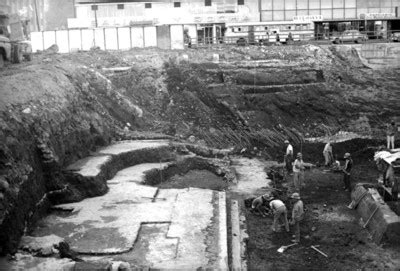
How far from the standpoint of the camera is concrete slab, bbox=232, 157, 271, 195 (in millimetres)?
18062

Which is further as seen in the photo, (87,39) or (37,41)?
(37,41)

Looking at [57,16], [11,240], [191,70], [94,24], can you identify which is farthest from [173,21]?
[11,240]

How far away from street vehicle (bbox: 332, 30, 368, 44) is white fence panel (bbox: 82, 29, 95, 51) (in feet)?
50.9

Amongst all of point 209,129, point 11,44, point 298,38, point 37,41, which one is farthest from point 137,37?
point 298,38

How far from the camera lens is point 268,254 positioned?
41.9ft

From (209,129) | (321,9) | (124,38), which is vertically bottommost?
(209,129)

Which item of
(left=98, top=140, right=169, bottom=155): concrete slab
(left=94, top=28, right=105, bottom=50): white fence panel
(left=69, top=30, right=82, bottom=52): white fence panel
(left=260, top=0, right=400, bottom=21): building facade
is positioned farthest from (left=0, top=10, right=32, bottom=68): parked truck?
(left=260, top=0, right=400, bottom=21): building facade

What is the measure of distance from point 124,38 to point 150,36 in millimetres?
1637

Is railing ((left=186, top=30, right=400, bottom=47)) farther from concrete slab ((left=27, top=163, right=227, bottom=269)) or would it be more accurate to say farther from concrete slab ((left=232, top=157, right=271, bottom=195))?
concrete slab ((left=27, top=163, right=227, bottom=269))

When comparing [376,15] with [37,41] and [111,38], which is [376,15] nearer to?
[111,38]

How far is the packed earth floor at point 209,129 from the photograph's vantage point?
1273 cm

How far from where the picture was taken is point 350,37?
112 ft

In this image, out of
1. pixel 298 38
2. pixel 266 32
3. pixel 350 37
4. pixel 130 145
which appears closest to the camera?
pixel 130 145

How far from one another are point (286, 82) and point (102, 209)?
50.9 feet
